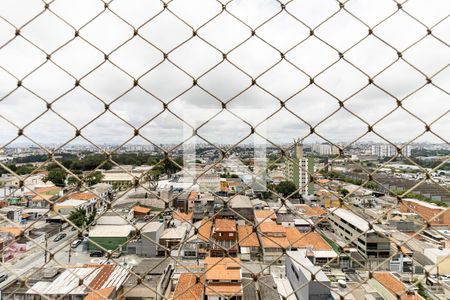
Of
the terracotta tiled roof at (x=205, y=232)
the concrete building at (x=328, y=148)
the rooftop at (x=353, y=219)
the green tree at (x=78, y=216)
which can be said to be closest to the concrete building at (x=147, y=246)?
the terracotta tiled roof at (x=205, y=232)

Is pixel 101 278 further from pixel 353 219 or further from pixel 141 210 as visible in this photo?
pixel 141 210

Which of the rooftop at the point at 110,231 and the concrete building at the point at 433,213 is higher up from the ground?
the concrete building at the point at 433,213

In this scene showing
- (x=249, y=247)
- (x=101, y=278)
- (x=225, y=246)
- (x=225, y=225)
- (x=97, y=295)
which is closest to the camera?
(x=97, y=295)

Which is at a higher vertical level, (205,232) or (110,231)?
(205,232)

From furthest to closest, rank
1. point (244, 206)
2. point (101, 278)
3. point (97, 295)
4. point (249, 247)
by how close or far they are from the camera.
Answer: point (244, 206)
point (249, 247)
point (101, 278)
point (97, 295)

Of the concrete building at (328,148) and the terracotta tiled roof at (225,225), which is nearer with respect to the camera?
the concrete building at (328,148)

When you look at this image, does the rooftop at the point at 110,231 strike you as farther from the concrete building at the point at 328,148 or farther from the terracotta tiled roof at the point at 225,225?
the concrete building at the point at 328,148

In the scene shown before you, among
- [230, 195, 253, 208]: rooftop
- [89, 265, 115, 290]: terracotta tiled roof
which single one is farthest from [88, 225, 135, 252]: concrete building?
[230, 195, 253, 208]: rooftop

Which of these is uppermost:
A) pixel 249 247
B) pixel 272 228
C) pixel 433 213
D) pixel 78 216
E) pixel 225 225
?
pixel 433 213

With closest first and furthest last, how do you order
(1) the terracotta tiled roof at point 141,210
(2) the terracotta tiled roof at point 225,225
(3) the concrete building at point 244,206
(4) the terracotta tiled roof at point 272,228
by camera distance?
Result: (2) the terracotta tiled roof at point 225,225 → (4) the terracotta tiled roof at point 272,228 → (3) the concrete building at point 244,206 → (1) the terracotta tiled roof at point 141,210

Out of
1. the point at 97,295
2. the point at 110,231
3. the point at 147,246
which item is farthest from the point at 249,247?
the point at 97,295

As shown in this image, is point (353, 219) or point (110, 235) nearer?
point (110, 235)
